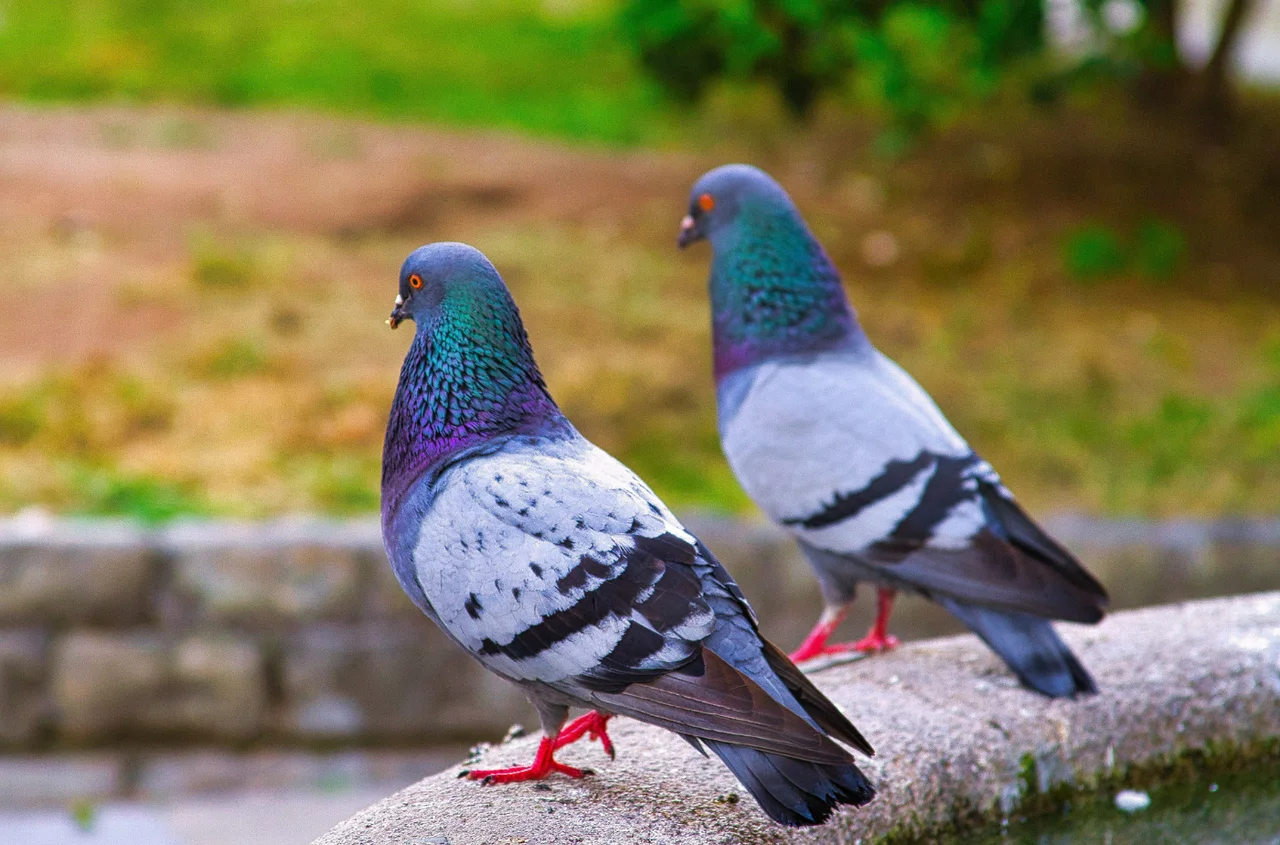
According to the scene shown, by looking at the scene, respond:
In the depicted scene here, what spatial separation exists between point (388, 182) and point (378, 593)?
409cm

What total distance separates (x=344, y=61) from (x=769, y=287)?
25.8 ft

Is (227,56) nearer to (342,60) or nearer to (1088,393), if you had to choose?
(342,60)

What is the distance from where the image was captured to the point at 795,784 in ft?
7.26

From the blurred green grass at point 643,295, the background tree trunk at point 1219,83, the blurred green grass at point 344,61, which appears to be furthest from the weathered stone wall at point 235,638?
the background tree trunk at point 1219,83

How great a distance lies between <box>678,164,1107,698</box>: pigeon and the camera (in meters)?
3.07

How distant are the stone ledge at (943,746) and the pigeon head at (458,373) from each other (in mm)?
572

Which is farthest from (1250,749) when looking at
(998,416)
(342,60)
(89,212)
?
(342,60)

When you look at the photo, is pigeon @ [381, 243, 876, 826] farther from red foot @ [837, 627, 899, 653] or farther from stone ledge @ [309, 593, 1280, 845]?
red foot @ [837, 627, 899, 653]

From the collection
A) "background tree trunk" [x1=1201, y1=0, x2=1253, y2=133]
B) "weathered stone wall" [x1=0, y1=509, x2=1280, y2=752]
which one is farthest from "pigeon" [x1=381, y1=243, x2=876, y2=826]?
"background tree trunk" [x1=1201, y1=0, x2=1253, y2=133]

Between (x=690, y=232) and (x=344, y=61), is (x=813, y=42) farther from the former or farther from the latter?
(x=344, y=61)

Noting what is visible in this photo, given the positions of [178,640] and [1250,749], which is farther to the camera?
[178,640]

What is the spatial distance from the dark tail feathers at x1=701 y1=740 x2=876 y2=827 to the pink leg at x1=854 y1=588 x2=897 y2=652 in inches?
47.2

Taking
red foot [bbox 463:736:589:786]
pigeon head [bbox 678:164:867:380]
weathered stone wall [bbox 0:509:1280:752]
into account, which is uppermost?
pigeon head [bbox 678:164:867:380]

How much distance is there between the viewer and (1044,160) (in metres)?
9.01
